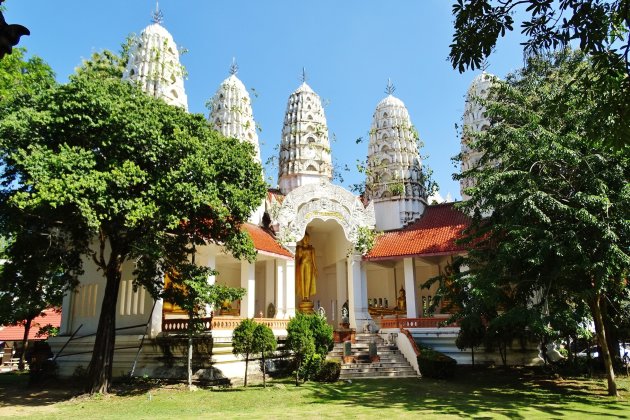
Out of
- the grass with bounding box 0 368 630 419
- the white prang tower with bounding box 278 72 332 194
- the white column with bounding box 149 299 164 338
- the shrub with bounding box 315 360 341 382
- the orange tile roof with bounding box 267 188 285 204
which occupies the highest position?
the white prang tower with bounding box 278 72 332 194

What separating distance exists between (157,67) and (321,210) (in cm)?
870

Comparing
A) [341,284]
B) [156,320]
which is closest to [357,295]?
[341,284]

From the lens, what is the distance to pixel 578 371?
15.0 m

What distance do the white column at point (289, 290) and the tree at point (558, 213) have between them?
7.52 meters

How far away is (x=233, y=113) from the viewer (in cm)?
2391

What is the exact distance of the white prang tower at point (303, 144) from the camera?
2445cm

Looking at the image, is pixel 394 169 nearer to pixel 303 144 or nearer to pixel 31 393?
pixel 303 144

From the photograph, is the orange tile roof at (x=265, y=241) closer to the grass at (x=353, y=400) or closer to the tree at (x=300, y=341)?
the tree at (x=300, y=341)

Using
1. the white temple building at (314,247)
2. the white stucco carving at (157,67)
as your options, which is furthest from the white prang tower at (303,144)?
the white stucco carving at (157,67)

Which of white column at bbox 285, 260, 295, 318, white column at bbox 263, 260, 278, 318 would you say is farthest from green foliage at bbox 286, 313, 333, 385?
white column at bbox 263, 260, 278, 318

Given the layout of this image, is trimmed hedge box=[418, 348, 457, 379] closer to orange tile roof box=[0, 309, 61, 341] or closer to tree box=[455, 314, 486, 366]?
tree box=[455, 314, 486, 366]

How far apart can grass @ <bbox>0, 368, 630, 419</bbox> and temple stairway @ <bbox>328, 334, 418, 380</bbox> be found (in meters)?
0.89

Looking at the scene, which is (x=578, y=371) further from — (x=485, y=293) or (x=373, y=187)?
(x=373, y=187)

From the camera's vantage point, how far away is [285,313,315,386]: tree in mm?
13555
